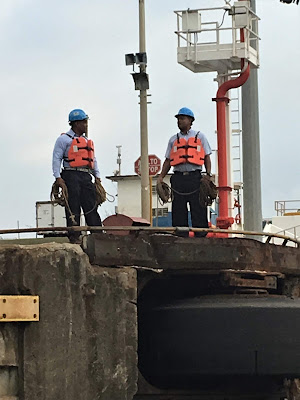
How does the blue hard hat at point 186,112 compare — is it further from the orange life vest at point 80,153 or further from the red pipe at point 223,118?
the red pipe at point 223,118

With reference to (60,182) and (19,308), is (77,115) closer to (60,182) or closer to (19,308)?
(60,182)

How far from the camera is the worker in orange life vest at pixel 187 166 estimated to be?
12.2 m

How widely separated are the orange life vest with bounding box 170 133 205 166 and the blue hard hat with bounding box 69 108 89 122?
110 cm

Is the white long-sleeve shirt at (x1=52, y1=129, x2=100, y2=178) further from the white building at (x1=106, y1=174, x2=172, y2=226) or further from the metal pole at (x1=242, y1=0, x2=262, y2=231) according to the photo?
the white building at (x1=106, y1=174, x2=172, y2=226)

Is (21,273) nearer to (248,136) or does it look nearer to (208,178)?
(208,178)

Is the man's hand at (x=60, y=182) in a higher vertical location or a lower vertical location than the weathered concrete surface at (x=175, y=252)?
higher

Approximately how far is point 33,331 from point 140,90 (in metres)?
9.96

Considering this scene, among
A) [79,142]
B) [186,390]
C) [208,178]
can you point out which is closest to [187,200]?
[208,178]

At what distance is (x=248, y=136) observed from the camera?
69.9 ft

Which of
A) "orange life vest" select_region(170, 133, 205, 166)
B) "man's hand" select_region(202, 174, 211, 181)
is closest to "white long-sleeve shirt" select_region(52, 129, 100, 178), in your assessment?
"orange life vest" select_region(170, 133, 205, 166)

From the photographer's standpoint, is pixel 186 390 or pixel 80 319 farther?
pixel 186 390

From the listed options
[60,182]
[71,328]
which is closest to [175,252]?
[71,328]

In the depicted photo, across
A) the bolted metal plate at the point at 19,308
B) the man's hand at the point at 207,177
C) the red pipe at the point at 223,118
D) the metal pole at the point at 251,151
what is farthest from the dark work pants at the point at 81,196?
the metal pole at the point at 251,151

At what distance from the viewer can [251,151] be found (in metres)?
21.1
